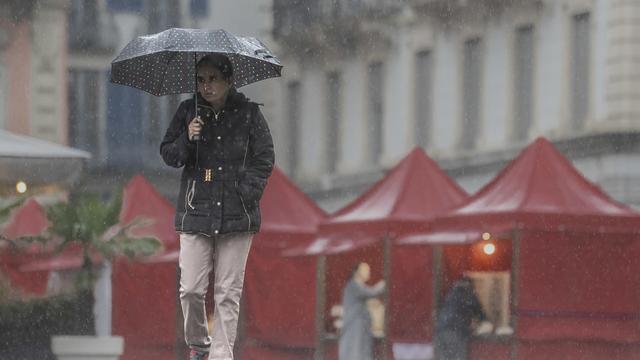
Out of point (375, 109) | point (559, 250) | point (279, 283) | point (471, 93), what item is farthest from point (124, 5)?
point (559, 250)

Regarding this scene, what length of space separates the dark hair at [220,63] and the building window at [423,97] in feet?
97.0

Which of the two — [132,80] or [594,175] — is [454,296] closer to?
[594,175]

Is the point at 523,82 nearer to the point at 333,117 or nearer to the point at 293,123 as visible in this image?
the point at 333,117

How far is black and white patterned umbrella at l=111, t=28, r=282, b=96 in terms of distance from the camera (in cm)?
945

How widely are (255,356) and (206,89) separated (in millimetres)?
14455

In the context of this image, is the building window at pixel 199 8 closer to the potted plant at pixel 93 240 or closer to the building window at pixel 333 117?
the building window at pixel 333 117

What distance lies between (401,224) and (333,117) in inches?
873

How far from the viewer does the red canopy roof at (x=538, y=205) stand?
19.1 m

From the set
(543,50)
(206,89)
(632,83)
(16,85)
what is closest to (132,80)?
(206,89)

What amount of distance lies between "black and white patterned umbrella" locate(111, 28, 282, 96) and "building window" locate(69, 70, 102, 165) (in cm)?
3668

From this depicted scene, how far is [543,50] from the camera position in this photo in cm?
3409

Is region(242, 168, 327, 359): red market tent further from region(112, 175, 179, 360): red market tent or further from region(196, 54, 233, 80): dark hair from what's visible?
region(196, 54, 233, 80): dark hair

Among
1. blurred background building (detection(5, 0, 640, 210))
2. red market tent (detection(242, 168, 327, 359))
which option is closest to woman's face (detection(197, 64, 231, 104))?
red market tent (detection(242, 168, 327, 359))

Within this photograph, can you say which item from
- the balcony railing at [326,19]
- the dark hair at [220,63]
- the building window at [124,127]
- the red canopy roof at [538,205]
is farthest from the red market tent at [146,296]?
the building window at [124,127]
